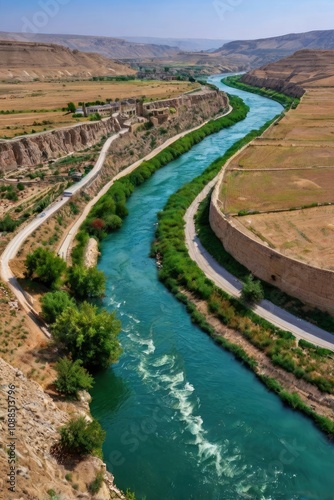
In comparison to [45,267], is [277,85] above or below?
above

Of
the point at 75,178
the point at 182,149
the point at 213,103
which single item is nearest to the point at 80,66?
the point at 213,103

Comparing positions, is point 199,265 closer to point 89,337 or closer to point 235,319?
point 235,319

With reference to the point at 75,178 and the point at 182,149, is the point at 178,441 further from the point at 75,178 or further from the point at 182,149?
the point at 182,149

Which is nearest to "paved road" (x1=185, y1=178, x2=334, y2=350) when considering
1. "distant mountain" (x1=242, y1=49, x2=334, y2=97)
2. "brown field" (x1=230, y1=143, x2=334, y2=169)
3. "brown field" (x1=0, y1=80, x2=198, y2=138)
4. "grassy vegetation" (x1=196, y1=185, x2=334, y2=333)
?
"grassy vegetation" (x1=196, y1=185, x2=334, y2=333)

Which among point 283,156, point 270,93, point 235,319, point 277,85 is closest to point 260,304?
point 235,319

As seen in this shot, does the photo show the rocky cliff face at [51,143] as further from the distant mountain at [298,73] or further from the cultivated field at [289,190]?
the distant mountain at [298,73]
